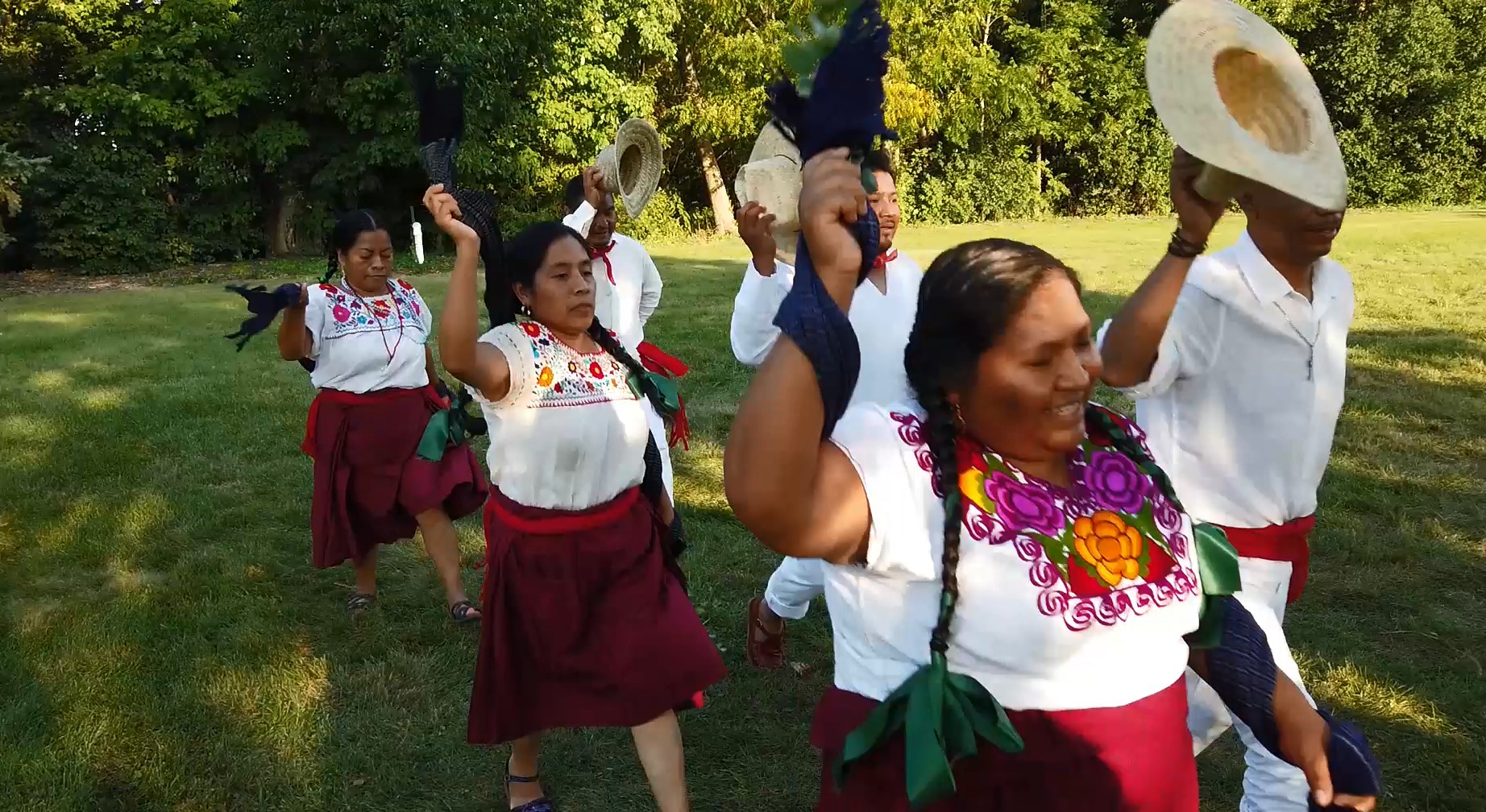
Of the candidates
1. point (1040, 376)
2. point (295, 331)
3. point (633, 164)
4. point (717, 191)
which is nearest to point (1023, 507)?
point (1040, 376)

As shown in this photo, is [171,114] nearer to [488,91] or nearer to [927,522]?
[488,91]

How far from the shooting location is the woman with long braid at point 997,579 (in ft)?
4.96

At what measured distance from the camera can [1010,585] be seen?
1537 mm

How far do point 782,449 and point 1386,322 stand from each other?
1070 centimetres

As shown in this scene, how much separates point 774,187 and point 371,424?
2.56 m

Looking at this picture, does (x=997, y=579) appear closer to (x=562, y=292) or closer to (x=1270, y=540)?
(x=1270, y=540)

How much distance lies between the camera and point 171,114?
20.5 meters

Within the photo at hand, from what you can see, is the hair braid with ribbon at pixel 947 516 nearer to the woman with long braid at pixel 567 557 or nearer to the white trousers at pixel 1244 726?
the white trousers at pixel 1244 726

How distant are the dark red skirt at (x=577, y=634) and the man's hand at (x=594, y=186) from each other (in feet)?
4.76

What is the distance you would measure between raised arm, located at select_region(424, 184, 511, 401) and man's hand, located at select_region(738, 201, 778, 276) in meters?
0.74

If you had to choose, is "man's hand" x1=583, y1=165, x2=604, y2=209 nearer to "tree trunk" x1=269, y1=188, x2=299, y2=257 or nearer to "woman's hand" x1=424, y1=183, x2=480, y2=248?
"woman's hand" x1=424, y1=183, x2=480, y2=248

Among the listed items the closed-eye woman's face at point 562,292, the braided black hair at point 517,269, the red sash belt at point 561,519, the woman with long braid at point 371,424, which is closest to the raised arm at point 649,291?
the woman with long braid at point 371,424

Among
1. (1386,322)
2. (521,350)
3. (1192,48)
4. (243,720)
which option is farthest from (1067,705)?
(1386,322)

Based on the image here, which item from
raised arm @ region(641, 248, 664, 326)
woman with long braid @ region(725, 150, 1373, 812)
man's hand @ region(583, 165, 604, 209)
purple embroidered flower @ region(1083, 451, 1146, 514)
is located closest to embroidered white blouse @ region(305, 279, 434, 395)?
raised arm @ region(641, 248, 664, 326)
